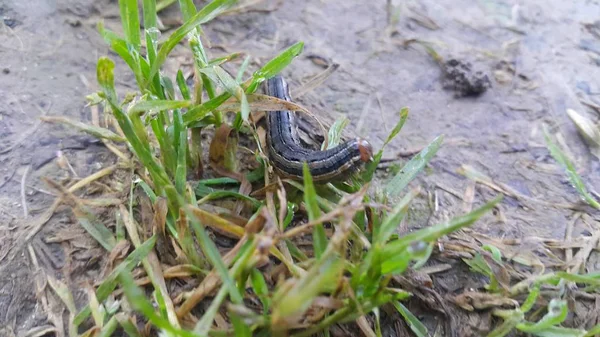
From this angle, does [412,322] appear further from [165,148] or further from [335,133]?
[165,148]

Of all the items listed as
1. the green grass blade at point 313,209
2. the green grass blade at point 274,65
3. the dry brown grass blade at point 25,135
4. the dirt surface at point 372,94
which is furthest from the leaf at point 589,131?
the dry brown grass blade at point 25,135

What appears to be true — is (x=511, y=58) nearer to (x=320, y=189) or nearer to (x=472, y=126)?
(x=472, y=126)

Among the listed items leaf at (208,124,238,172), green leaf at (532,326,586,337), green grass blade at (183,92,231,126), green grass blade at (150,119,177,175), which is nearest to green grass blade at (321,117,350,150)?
leaf at (208,124,238,172)

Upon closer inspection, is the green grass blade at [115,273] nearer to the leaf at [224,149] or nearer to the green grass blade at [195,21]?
the leaf at [224,149]

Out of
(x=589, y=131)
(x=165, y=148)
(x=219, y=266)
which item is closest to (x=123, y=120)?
(x=165, y=148)

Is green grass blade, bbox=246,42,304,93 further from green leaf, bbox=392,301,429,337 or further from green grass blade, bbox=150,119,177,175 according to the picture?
green leaf, bbox=392,301,429,337

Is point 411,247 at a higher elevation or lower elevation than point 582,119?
higher

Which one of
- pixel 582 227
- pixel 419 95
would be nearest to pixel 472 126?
pixel 419 95
